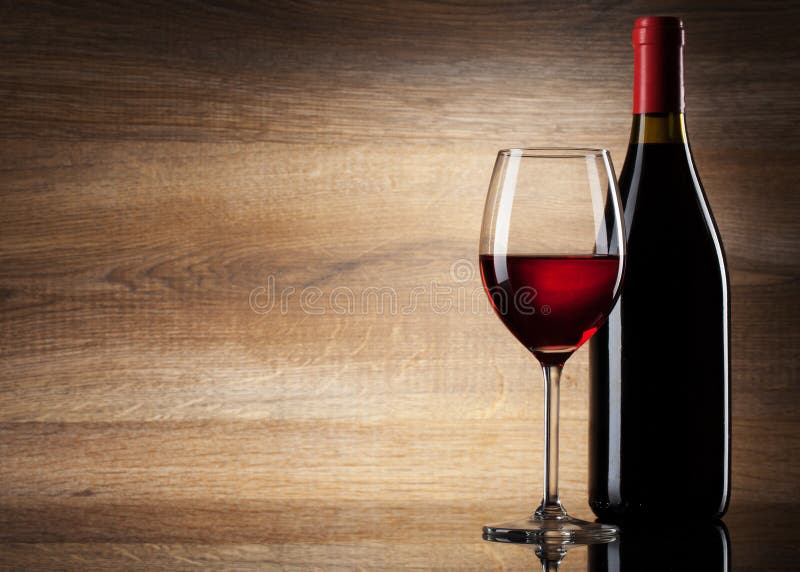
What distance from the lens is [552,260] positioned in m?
0.67

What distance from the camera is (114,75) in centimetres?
89

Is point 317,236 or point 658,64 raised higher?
point 658,64

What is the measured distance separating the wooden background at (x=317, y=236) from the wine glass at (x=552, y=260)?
21 centimetres

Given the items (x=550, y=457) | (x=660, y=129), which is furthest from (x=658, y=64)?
(x=550, y=457)

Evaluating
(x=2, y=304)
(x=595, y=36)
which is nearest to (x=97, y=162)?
(x=2, y=304)

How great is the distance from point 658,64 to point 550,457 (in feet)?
1.00

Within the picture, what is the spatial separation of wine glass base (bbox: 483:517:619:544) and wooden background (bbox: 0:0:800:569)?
21 centimetres

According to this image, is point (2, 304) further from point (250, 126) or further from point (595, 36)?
point (595, 36)

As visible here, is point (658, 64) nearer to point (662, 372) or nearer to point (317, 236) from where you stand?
point (662, 372)

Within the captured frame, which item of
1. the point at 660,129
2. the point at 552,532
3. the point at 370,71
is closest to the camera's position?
the point at 552,532

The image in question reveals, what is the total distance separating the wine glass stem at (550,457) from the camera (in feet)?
2.25

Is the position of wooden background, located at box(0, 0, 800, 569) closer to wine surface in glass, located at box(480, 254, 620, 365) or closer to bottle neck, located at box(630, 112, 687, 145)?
bottle neck, located at box(630, 112, 687, 145)

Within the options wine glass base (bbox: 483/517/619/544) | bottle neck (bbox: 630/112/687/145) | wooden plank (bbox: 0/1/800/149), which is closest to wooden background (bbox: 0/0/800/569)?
wooden plank (bbox: 0/1/800/149)

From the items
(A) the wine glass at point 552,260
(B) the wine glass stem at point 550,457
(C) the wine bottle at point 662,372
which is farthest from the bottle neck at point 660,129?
(B) the wine glass stem at point 550,457
